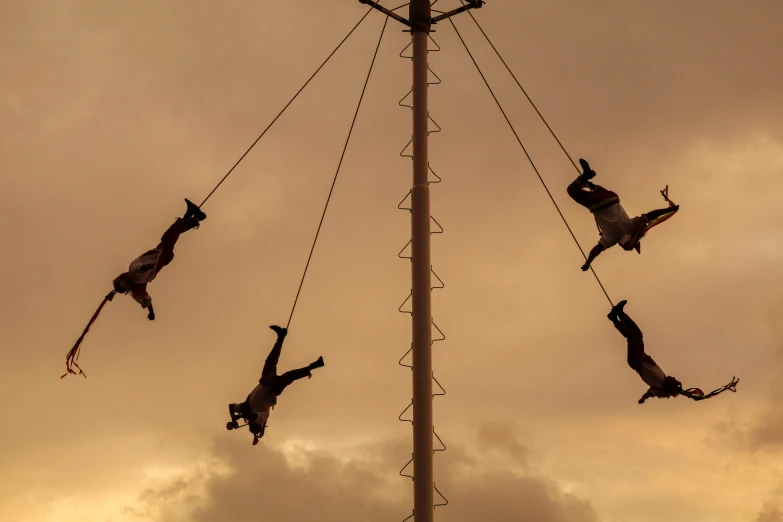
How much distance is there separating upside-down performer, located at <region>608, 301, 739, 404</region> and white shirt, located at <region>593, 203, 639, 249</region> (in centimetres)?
104

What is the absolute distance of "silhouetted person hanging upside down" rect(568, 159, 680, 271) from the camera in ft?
59.3

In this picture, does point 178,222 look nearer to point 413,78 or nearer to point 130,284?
point 130,284

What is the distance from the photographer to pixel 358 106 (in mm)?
21172

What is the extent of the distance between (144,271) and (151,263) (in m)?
0.18

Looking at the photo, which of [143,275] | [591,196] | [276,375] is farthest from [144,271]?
[591,196]

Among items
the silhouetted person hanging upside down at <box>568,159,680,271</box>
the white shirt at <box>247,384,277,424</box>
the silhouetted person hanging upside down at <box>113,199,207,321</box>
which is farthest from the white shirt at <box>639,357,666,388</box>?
the silhouetted person hanging upside down at <box>113,199,207,321</box>

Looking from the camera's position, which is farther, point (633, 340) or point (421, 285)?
point (633, 340)

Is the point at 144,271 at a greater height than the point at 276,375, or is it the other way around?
the point at 144,271

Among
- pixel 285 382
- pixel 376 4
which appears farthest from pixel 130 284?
pixel 376 4

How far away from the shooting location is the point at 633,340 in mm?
18516

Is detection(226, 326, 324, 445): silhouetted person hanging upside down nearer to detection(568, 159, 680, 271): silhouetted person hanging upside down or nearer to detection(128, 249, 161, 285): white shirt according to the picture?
detection(128, 249, 161, 285): white shirt

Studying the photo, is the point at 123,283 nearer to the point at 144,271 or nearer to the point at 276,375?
the point at 144,271

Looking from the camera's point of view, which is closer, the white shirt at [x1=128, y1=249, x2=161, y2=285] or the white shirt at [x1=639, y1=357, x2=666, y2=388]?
the white shirt at [x1=128, y1=249, x2=161, y2=285]

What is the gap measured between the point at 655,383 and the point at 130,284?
7.99 metres
